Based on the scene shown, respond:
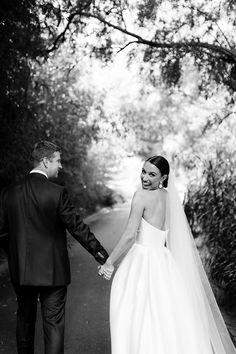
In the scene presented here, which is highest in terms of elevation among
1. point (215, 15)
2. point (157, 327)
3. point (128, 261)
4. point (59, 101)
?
point (215, 15)

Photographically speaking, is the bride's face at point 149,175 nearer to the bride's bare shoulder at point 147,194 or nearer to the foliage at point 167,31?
the bride's bare shoulder at point 147,194

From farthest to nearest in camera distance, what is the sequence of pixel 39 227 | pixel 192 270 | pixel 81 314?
pixel 81 314 < pixel 192 270 < pixel 39 227

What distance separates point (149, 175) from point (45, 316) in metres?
1.44

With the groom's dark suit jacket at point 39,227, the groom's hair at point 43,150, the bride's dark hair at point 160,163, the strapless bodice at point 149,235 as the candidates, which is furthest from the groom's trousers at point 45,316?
the bride's dark hair at point 160,163

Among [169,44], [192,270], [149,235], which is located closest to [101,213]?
[169,44]

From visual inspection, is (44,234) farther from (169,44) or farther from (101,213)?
(101,213)

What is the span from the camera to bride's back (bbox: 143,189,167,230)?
4105 millimetres

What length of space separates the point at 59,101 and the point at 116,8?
480 cm

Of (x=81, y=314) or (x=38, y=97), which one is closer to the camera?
(x=81, y=314)

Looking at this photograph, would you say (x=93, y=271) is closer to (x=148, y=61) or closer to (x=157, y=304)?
(x=148, y=61)

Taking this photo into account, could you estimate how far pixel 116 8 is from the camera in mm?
9117

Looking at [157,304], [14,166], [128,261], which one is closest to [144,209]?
[128,261]

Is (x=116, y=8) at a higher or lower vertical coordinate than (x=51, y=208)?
higher

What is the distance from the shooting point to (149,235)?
165 inches
